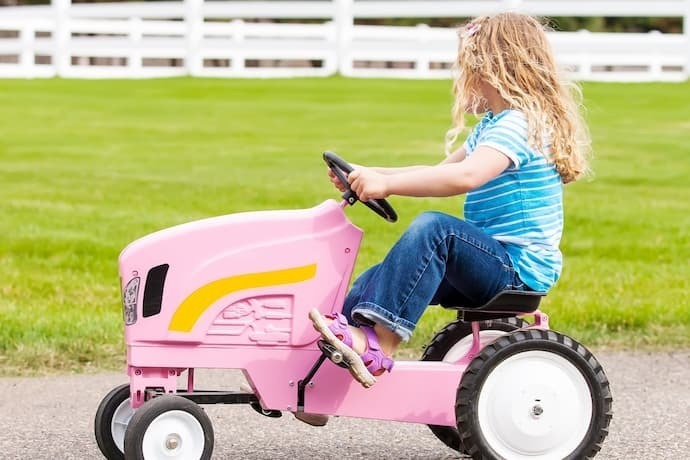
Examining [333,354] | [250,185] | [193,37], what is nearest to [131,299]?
[333,354]

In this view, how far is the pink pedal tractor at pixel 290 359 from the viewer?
3.34 meters

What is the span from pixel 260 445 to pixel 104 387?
962mm

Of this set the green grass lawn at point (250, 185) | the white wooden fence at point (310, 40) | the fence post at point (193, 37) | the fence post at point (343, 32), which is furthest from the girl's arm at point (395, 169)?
the fence post at point (193, 37)

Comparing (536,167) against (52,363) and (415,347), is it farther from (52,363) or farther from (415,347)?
(52,363)

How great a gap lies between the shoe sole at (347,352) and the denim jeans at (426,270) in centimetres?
13

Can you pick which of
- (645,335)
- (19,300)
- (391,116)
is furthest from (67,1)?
(645,335)

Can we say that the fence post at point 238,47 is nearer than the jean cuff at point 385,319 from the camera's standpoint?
No

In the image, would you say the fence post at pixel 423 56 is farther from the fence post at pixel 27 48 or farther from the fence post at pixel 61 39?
the fence post at pixel 27 48

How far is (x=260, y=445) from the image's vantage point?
3896 millimetres

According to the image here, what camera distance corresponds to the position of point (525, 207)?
3.47m

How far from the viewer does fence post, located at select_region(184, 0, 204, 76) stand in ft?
62.8

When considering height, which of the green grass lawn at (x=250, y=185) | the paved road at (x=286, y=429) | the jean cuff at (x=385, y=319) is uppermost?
the jean cuff at (x=385, y=319)

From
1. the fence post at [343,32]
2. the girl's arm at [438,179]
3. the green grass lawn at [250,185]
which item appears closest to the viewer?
the girl's arm at [438,179]

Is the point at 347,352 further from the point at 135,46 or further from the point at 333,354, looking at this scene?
the point at 135,46
